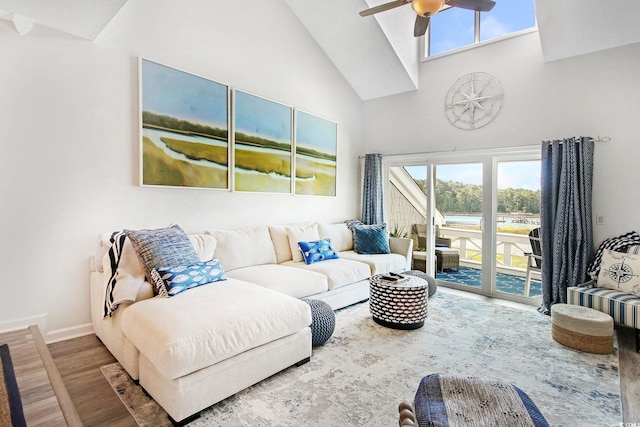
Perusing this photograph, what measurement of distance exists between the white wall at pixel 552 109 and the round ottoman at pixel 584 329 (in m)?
1.35

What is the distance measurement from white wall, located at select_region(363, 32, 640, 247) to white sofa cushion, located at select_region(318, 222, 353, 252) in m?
1.68

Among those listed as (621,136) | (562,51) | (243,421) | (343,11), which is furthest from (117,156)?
(621,136)

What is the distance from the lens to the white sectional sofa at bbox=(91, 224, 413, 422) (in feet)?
6.01

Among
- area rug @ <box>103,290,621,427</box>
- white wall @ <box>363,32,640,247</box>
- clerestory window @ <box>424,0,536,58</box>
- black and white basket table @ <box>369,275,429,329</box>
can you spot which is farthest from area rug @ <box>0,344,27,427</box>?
clerestory window @ <box>424,0,536,58</box>

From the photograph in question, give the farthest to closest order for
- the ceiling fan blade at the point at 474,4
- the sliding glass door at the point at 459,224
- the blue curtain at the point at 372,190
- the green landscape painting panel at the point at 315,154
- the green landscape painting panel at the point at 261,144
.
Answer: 1. the blue curtain at the point at 372,190
2. the green landscape painting panel at the point at 315,154
3. the sliding glass door at the point at 459,224
4. the green landscape painting panel at the point at 261,144
5. the ceiling fan blade at the point at 474,4

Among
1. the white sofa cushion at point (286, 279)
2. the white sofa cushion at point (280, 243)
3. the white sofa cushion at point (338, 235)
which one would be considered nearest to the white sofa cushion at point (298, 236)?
the white sofa cushion at point (280, 243)

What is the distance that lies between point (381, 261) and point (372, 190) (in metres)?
1.62

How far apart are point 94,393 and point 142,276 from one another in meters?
0.80

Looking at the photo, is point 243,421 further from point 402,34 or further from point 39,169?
point 402,34

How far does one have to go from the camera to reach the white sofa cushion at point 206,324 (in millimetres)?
1799

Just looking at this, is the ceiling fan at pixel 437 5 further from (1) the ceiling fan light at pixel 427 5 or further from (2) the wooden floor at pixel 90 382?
(2) the wooden floor at pixel 90 382

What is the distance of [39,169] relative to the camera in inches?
104

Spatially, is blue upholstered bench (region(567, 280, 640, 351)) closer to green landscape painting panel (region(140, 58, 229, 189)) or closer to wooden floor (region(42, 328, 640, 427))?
wooden floor (region(42, 328, 640, 427))

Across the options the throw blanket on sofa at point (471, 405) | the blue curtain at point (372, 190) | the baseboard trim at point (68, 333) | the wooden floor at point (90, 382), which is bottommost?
the wooden floor at point (90, 382)
